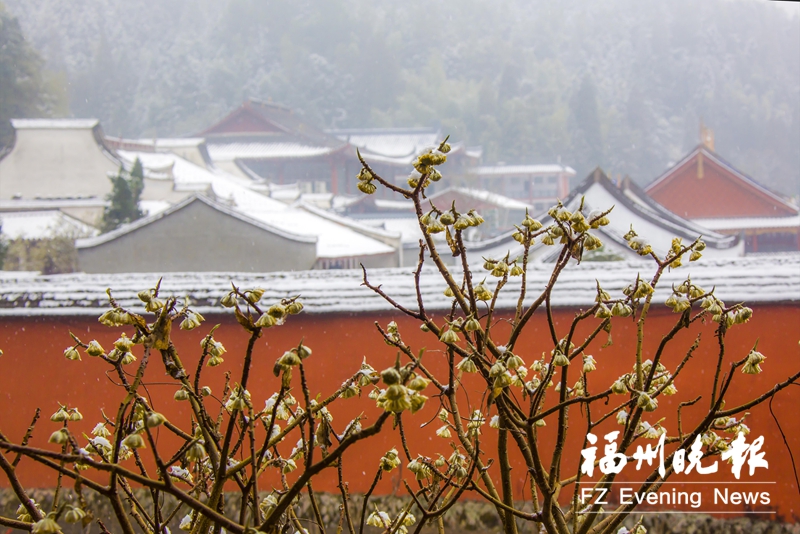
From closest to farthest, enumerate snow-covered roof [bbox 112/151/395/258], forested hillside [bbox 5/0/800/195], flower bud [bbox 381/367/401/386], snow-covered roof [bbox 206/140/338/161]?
flower bud [bbox 381/367/401/386]
snow-covered roof [bbox 112/151/395/258]
snow-covered roof [bbox 206/140/338/161]
forested hillside [bbox 5/0/800/195]

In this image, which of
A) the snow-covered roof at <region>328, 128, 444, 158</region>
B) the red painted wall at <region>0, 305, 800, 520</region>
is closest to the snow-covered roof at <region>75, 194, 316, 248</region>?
the red painted wall at <region>0, 305, 800, 520</region>

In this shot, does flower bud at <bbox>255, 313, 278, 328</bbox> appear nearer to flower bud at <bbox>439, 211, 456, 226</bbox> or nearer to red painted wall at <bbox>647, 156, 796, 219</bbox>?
flower bud at <bbox>439, 211, 456, 226</bbox>

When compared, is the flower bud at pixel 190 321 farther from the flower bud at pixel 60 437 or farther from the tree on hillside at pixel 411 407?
the flower bud at pixel 60 437

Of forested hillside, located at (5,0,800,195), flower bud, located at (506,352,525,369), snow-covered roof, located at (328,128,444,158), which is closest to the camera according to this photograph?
flower bud, located at (506,352,525,369)

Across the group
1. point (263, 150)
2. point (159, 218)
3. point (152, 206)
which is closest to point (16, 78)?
point (263, 150)

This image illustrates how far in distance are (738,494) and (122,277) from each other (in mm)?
4490

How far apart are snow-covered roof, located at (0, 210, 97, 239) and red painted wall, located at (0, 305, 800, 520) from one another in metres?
10.4

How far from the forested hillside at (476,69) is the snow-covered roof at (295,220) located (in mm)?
21873

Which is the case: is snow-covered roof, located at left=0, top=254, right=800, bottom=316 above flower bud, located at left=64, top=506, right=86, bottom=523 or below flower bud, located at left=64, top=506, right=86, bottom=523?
above

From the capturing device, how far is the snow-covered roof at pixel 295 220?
12969mm

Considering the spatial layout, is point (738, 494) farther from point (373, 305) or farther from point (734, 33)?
point (734, 33)

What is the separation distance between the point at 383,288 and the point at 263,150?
25.1 m

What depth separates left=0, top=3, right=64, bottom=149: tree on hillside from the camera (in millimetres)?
21734

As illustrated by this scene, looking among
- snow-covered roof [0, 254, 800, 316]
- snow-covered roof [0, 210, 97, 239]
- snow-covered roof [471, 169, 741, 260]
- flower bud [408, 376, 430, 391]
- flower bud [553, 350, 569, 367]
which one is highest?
snow-covered roof [0, 210, 97, 239]
